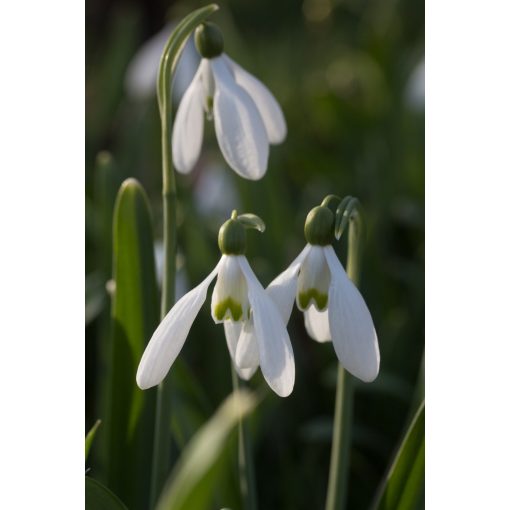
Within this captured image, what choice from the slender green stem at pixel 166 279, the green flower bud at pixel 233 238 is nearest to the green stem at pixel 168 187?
the slender green stem at pixel 166 279

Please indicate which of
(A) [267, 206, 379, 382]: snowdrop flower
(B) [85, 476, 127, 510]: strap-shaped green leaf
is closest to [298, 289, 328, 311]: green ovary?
(A) [267, 206, 379, 382]: snowdrop flower

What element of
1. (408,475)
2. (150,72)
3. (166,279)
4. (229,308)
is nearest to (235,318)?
(229,308)

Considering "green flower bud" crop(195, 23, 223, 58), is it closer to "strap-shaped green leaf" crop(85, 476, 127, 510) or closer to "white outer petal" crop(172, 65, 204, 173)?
"white outer petal" crop(172, 65, 204, 173)

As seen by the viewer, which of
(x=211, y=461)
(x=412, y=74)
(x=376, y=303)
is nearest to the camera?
(x=211, y=461)

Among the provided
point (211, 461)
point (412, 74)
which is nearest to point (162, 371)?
point (211, 461)

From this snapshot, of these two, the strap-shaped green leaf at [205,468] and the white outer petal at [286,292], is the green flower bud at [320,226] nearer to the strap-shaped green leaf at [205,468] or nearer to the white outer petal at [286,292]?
the white outer petal at [286,292]
